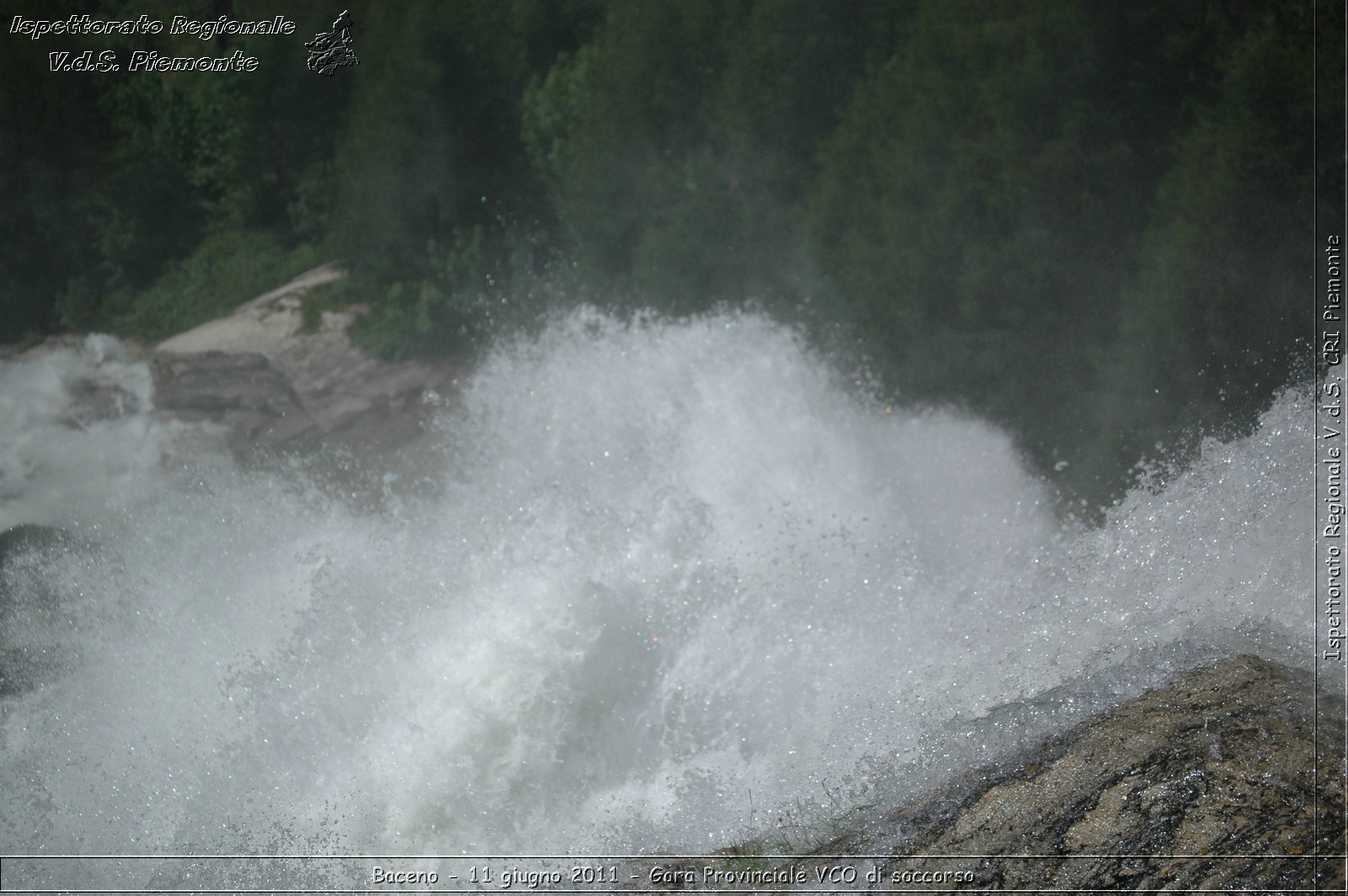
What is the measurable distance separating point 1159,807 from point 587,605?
3234 mm

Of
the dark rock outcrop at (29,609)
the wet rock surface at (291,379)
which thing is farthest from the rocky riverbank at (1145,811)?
the dark rock outcrop at (29,609)

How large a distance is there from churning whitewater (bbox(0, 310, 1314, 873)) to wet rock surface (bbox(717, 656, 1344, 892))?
0.24 m

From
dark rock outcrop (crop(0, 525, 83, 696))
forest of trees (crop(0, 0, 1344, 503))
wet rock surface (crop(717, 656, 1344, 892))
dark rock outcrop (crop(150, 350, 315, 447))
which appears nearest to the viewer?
wet rock surface (crop(717, 656, 1344, 892))

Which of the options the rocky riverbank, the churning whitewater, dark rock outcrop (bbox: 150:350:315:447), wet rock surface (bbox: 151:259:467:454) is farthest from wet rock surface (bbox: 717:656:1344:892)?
dark rock outcrop (bbox: 150:350:315:447)

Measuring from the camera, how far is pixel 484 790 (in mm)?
5254

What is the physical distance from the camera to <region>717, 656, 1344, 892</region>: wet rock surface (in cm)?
343

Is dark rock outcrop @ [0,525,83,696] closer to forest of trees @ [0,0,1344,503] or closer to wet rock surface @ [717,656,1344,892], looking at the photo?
forest of trees @ [0,0,1344,503]

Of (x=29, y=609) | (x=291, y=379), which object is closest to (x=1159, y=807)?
(x=291, y=379)

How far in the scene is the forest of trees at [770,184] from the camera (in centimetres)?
546

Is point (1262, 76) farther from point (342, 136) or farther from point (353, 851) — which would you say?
point (353, 851)

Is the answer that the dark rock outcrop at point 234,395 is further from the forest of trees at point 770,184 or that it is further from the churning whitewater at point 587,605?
the forest of trees at point 770,184

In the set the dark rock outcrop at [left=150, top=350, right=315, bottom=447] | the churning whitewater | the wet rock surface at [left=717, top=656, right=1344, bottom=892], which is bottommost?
the wet rock surface at [left=717, top=656, right=1344, bottom=892]

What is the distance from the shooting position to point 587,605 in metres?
5.95

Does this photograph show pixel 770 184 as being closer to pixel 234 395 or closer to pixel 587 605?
pixel 587 605
